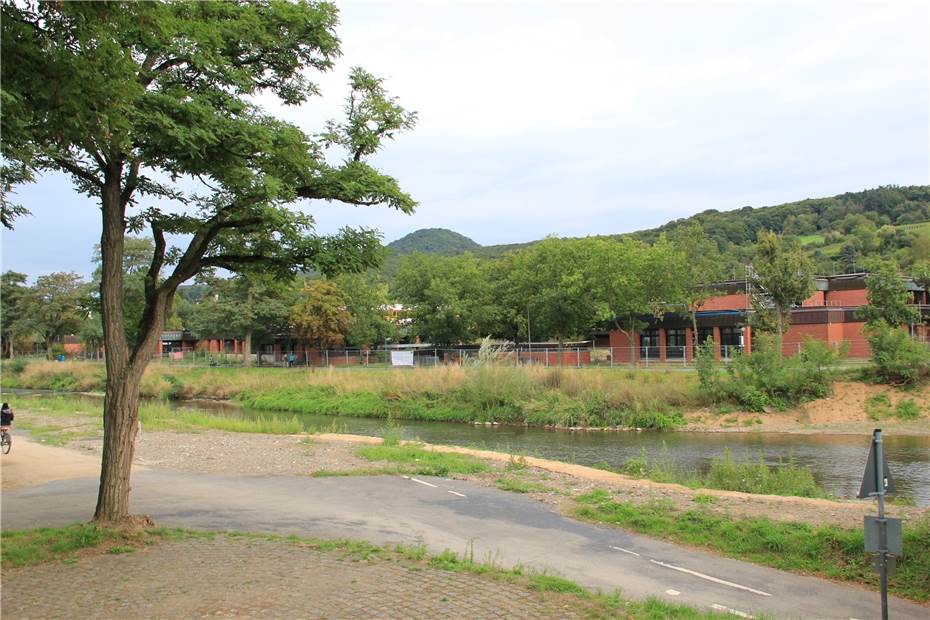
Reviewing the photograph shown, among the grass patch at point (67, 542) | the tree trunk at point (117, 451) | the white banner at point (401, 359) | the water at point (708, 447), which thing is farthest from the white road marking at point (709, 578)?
the white banner at point (401, 359)

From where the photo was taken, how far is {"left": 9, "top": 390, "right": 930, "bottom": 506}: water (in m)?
21.0

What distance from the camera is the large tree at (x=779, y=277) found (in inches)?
1699

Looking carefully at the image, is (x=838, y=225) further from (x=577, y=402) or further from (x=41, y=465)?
(x=41, y=465)

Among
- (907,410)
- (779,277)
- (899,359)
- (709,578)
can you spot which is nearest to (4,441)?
(709,578)

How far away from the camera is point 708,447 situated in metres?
27.3

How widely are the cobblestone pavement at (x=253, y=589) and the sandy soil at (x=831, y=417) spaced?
28.0m

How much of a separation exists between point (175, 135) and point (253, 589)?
15.7ft

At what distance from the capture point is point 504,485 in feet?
47.0

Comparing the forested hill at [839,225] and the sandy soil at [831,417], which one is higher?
the forested hill at [839,225]

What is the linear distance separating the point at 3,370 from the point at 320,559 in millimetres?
82446

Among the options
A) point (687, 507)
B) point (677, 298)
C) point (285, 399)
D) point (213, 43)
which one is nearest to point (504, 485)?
point (687, 507)

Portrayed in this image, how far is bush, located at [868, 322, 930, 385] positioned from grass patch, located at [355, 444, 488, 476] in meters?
25.5

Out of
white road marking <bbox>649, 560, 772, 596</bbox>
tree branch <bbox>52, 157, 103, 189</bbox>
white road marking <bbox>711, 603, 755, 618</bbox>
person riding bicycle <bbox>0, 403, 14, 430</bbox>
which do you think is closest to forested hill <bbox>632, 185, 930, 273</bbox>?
person riding bicycle <bbox>0, 403, 14, 430</bbox>

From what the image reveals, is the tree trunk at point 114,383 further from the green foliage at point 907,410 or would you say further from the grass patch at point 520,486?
the green foliage at point 907,410
